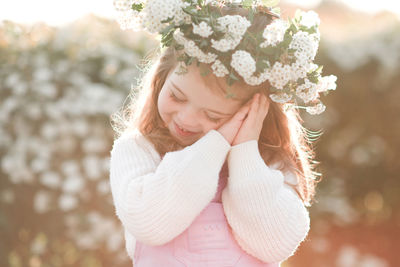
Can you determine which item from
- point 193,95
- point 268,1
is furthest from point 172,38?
point 268,1

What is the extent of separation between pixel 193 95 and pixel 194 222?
1.60 feet

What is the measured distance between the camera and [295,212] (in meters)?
2.36

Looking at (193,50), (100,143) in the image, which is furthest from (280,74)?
(100,143)

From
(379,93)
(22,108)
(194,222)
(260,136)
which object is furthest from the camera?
(379,93)

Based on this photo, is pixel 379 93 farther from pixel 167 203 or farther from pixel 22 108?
pixel 167 203

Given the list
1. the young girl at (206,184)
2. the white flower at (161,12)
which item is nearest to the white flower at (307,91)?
the young girl at (206,184)

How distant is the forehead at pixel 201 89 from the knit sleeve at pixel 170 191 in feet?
0.42

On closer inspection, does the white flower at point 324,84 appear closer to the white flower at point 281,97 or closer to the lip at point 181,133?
the white flower at point 281,97

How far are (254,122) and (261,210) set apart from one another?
1.17 ft

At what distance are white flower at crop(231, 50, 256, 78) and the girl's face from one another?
0.45ft

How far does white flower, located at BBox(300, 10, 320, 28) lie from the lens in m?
2.43

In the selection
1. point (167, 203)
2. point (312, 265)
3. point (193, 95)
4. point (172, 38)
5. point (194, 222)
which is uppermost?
point (172, 38)

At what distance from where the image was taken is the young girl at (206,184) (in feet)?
7.45

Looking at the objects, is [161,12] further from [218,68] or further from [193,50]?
[218,68]
